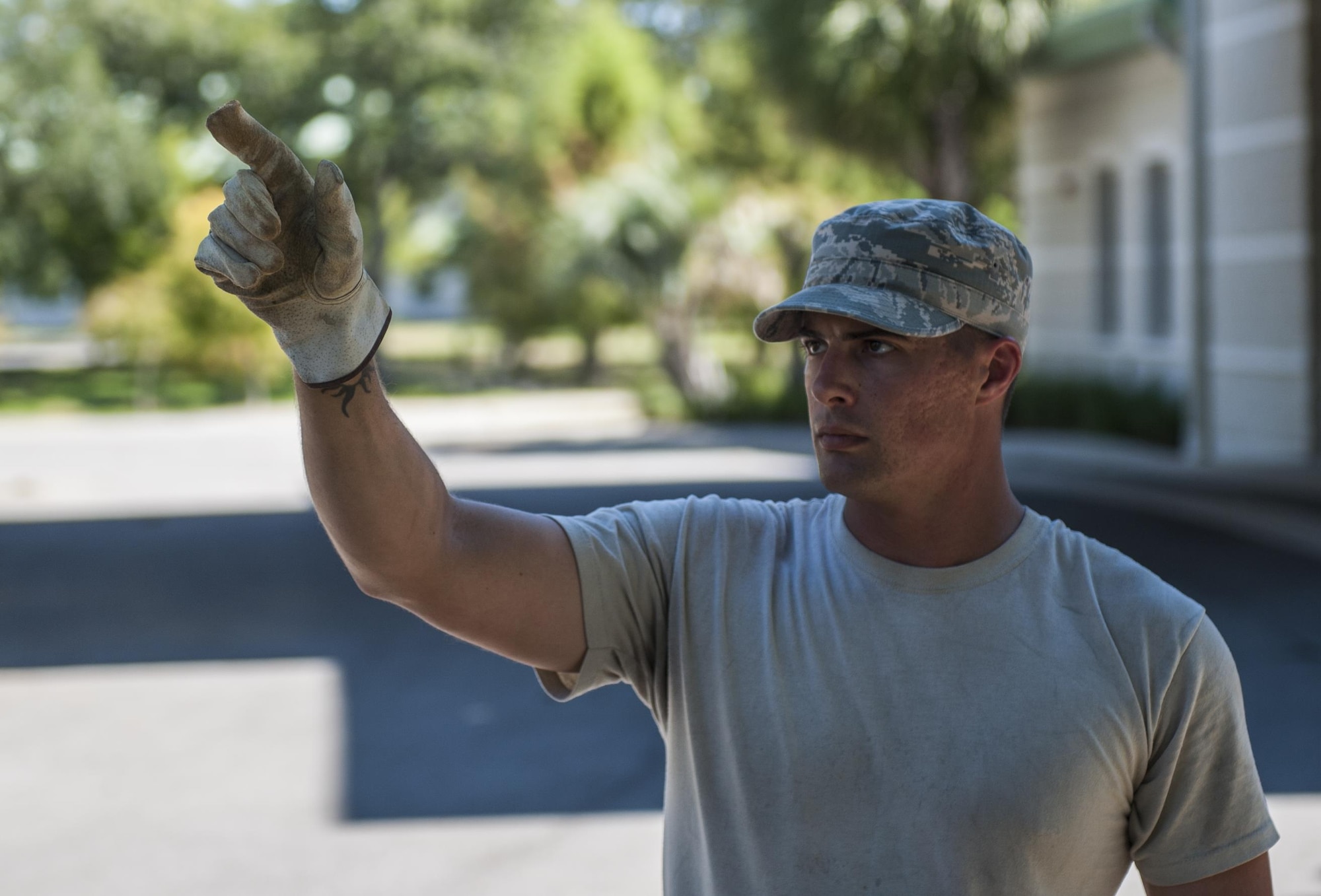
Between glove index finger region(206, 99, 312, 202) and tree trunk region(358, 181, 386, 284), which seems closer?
glove index finger region(206, 99, 312, 202)

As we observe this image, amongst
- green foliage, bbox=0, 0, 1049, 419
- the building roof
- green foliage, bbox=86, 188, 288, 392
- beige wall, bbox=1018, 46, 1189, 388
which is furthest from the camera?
green foliage, bbox=86, 188, 288, 392

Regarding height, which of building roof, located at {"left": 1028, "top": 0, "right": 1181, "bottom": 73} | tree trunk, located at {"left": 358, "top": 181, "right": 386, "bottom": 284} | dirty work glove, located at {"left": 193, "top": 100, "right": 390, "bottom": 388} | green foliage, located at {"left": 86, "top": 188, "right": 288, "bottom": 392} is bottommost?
green foliage, located at {"left": 86, "top": 188, "right": 288, "bottom": 392}

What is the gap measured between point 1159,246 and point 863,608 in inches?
688

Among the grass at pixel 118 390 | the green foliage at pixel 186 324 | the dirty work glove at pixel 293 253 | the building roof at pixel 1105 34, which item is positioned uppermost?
the building roof at pixel 1105 34

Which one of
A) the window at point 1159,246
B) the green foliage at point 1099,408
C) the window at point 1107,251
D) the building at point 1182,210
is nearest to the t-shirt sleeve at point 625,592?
the building at point 1182,210

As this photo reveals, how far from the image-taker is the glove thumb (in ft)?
5.81

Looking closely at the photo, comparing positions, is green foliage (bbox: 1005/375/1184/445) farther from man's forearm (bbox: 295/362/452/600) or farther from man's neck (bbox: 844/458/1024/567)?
man's forearm (bbox: 295/362/452/600)

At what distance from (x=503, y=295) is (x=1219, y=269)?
21488 millimetres

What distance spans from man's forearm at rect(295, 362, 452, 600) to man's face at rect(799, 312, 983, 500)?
512 millimetres

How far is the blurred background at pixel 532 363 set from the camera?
631 centimetres

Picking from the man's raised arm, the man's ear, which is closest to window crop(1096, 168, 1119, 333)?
the man's ear

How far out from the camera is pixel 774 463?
17.6 metres

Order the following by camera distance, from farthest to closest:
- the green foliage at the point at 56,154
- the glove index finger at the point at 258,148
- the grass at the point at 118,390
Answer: the green foliage at the point at 56,154 → the grass at the point at 118,390 → the glove index finger at the point at 258,148

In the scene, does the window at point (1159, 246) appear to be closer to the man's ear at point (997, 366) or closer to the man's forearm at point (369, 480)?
the man's ear at point (997, 366)
